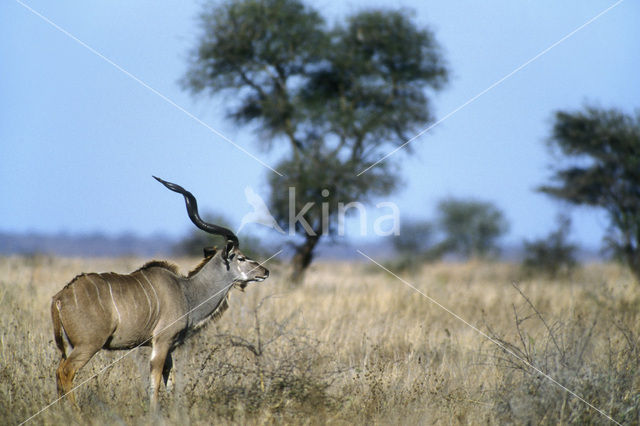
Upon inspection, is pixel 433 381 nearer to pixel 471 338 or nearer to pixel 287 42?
pixel 471 338

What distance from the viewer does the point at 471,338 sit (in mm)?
9672

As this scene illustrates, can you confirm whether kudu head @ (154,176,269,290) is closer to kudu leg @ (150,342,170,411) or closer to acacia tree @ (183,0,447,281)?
kudu leg @ (150,342,170,411)

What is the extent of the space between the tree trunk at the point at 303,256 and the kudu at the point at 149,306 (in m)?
10.0

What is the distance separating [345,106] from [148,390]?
43.5 feet

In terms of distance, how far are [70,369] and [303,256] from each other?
39.6 feet

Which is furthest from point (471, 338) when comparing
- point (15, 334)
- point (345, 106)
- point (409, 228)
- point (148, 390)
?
point (409, 228)

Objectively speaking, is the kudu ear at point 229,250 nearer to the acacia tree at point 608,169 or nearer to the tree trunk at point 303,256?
the tree trunk at point 303,256

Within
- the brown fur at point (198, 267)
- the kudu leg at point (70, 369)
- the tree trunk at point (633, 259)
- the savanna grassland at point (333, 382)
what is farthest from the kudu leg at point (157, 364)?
the tree trunk at point (633, 259)

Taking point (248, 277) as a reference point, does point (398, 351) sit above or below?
below

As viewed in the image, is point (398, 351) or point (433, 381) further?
point (398, 351)

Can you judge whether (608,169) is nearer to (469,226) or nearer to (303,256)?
(303,256)

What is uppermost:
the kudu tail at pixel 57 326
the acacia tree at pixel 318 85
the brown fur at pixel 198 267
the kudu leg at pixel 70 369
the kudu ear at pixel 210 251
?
the acacia tree at pixel 318 85

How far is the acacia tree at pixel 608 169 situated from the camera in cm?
2083

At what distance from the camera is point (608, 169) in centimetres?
2156
